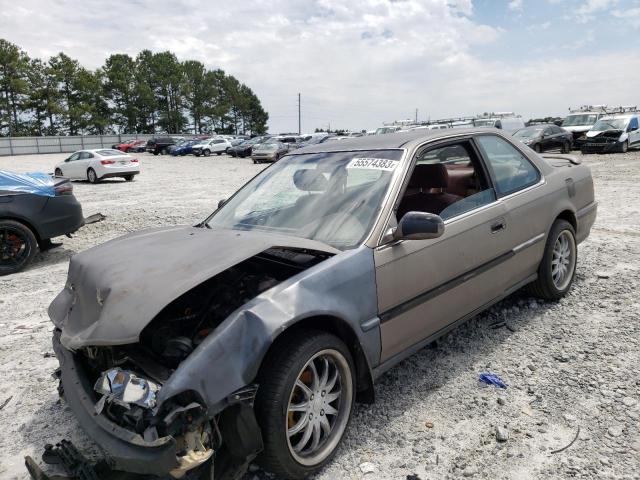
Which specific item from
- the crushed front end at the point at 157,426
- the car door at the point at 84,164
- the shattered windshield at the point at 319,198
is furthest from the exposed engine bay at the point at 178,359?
the car door at the point at 84,164

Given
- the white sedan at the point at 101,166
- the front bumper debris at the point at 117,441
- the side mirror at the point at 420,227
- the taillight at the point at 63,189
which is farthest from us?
the white sedan at the point at 101,166

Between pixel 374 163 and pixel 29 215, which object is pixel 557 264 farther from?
pixel 29 215

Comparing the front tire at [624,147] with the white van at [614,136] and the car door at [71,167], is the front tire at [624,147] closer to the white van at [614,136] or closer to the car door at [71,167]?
the white van at [614,136]

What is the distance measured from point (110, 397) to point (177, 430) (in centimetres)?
43

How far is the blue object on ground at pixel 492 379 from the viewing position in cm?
321

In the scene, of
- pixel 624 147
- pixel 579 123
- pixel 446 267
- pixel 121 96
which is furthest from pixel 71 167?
pixel 121 96

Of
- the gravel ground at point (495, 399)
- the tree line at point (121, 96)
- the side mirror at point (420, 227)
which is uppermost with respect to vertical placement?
the tree line at point (121, 96)

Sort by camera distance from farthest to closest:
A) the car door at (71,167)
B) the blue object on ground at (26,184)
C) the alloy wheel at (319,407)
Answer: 1. the car door at (71,167)
2. the blue object on ground at (26,184)
3. the alloy wheel at (319,407)

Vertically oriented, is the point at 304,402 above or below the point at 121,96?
below

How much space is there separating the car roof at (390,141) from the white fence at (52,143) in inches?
2241

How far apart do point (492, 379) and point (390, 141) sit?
1.74m

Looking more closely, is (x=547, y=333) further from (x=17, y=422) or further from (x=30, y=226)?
(x=30, y=226)

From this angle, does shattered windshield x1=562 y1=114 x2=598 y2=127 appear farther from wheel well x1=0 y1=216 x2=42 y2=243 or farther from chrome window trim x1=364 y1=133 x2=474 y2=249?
wheel well x1=0 y1=216 x2=42 y2=243

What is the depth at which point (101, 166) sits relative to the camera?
787 inches
